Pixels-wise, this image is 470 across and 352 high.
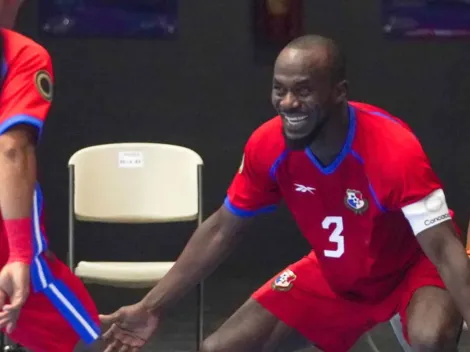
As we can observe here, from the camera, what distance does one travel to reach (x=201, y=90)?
15.5 feet

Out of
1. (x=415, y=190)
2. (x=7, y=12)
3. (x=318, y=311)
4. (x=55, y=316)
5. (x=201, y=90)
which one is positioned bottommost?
(x=201, y=90)

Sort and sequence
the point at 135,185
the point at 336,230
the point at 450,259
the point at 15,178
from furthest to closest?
the point at 135,185
the point at 336,230
the point at 450,259
the point at 15,178

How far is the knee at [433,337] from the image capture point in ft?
7.23

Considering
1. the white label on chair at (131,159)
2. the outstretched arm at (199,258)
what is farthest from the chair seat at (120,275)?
the outstretched arm at (199,258)

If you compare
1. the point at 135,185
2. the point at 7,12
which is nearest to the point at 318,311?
the point at 7,12

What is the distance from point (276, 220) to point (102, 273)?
66.4 inches

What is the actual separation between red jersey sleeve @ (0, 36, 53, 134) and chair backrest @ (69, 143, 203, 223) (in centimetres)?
160

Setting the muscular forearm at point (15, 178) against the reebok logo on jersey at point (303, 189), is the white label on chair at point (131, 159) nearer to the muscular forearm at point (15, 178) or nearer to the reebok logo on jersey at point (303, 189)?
the reebok logo on jersey at point (303, 189)

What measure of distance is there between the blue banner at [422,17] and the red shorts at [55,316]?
2996 millimetres

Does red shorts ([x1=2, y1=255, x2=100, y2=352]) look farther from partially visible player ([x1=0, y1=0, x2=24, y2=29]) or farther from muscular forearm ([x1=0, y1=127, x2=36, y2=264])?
partially visible player ([x1=0, y1=0, x2=24, y2=29])

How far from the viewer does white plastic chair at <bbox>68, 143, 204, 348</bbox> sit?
357cm

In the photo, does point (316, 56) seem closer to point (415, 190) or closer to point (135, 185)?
point (415, 190)

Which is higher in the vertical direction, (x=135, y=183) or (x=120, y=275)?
(x=135, y=183)

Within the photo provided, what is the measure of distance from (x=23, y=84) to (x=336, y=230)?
99cm
